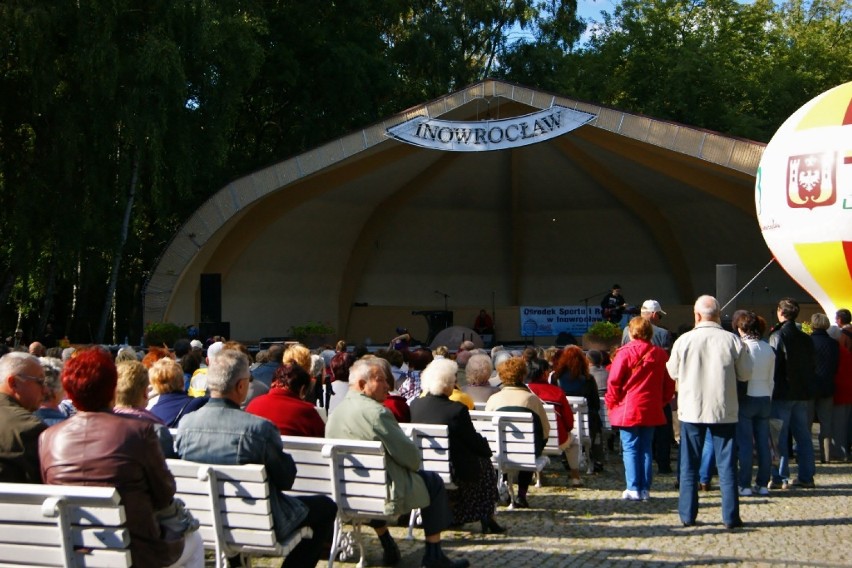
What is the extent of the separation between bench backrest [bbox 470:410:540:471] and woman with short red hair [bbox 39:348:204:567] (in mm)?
3183

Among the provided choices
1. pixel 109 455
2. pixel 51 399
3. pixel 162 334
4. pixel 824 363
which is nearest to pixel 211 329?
pixel 162 334

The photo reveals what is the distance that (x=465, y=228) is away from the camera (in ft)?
82.2

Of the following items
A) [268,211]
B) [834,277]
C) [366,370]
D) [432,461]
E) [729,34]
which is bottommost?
[432,461]

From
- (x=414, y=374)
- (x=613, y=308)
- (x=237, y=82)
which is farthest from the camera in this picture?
(x=613, y=308)

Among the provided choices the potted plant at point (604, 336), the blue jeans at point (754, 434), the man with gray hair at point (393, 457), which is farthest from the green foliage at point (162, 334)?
the man with gray hair at point (393, 457)

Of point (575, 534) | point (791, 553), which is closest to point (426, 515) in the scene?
point (575, 534)

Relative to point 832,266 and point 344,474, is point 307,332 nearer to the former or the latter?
point 832,266

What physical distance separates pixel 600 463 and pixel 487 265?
56.5 ft

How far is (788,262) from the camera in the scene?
12367mm

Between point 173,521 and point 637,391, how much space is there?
3.99 metres

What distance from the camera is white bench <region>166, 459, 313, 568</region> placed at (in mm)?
4102

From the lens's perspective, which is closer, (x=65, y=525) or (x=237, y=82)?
(x=65, y=525)

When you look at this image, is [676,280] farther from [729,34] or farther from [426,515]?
[426,515]

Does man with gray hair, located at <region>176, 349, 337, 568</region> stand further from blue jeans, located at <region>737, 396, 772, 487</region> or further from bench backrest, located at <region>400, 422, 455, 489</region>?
blue jeans, located at <region>737, 396, 772, 487</region>
